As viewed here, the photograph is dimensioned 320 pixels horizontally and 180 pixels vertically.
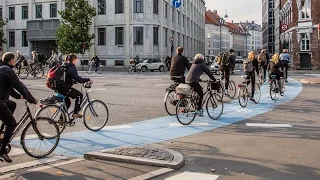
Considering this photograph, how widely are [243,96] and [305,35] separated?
36.8 meters

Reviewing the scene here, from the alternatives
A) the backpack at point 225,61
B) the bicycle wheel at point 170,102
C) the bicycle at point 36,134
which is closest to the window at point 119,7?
the backpack at point 225,61

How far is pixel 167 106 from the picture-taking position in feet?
39.5

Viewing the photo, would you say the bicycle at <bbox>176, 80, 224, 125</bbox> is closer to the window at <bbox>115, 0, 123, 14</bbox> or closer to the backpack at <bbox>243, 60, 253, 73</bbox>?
the backpack at <bbox>243, 60, 253, 73</bbox>

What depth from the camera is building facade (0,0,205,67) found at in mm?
47781

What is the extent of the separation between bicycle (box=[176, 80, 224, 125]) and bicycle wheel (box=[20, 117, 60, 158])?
368cm

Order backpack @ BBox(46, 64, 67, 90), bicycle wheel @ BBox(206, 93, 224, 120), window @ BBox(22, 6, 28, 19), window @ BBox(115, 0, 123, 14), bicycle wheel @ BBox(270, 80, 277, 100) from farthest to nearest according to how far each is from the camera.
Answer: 1. window @ BBox(22, 6, 28, 19)
2. window @ BBox(115, 0, 123, 14)
3. bicycle wheel @ BBox(270, 80, 277, 100)
4. bicycle wheel @ BBox(206, 93, 224, 120)
5. backpack @ BBox(46, 64, 67, 90)

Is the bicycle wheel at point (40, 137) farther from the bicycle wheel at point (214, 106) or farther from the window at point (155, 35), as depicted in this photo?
the window at point (155, 35)

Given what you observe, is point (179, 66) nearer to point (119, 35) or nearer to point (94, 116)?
point (94, 116)

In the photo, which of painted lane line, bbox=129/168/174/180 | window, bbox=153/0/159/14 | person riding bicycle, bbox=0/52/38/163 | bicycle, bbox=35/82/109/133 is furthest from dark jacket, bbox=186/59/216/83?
window, bbox=153/0/159/14

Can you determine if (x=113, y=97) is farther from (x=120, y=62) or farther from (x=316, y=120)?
(x=120, y=62)

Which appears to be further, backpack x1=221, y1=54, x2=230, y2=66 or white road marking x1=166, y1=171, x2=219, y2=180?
backpack x1=221, y1=54, x2=230, y2=66

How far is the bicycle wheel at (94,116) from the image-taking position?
31.1 feet

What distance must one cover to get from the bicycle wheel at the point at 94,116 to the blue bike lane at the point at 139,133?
0.15 m

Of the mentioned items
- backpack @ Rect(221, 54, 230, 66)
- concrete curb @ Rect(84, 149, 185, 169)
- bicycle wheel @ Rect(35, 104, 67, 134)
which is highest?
backpack @ Rect(221, 54, 230, 66)
